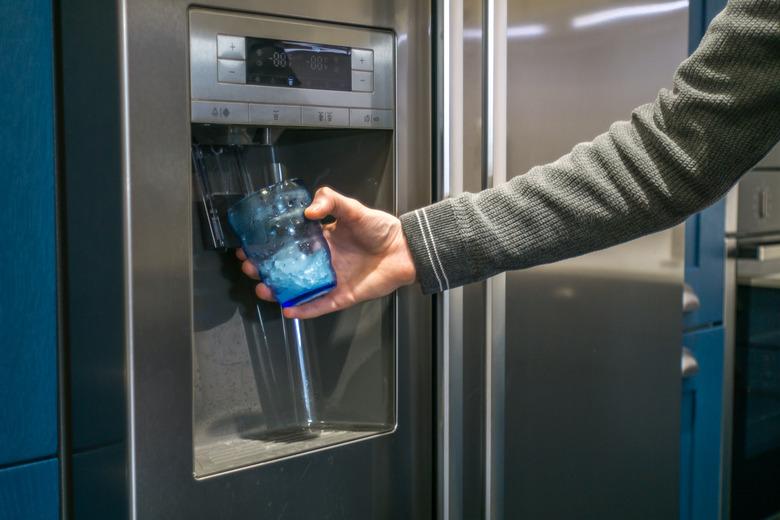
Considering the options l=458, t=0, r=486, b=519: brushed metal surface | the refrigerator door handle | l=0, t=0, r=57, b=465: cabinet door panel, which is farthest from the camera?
the refrigerator door handle

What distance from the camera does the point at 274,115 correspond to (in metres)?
0.93

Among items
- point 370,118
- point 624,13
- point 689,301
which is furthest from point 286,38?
point 689,301

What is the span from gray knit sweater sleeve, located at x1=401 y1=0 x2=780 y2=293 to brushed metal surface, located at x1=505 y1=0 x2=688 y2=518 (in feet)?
0.57

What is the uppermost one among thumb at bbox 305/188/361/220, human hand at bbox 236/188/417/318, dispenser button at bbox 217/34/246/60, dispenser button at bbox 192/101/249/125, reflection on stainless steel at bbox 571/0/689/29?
reflection on stainless steel at bbox 571/0/689/29

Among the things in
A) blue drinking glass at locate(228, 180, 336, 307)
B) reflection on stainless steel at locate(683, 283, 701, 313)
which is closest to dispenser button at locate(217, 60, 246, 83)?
blue drinking glass at locate(228, 180, 336, 307)

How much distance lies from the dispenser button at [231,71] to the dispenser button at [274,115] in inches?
1.3

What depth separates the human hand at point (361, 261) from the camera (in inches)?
39.0

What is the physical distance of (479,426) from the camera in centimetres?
116

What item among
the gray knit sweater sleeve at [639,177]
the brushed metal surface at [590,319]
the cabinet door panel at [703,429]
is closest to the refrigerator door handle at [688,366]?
the cabinet door panel at [703,429]

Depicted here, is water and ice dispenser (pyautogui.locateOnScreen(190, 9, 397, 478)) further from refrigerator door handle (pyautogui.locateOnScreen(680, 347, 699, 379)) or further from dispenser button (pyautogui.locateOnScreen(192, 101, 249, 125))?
refrigerator door handle (pyautogui.locateOnScreen(680, 347, 699, 379))

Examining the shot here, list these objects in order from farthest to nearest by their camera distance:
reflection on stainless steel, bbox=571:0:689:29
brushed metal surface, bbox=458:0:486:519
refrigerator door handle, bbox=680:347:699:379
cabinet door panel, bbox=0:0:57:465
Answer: refrigerator door handle, bbox=680:347:699:379 < reflection on stainless steel, bbox=571:0:689:29 < brushed metal surface, bbox=458:0:486:519 < cabinet door panel, bbox=0:0:57:465

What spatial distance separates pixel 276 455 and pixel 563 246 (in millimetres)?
434

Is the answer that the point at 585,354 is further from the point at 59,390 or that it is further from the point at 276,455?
the point at 59,390

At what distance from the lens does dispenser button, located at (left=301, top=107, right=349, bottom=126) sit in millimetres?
953
